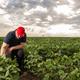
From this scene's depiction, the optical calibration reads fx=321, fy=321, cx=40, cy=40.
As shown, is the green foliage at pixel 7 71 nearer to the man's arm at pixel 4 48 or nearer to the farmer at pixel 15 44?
the man's arm at pixel 4 48

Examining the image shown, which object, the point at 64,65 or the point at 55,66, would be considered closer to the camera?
the point at 55,66

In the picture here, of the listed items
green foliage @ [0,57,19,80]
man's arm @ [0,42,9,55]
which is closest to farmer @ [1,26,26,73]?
man's arm @ [0,42,9,55]

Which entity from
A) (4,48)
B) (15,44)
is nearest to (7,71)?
(4,48)

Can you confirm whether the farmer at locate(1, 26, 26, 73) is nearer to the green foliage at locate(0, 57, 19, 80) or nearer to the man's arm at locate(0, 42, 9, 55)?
the man's arm at locate(0, 42, 9, 55)

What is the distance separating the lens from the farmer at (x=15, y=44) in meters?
9.88

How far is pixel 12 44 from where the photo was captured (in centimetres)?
1054

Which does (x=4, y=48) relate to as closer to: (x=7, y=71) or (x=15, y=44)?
(x=15, y=44)

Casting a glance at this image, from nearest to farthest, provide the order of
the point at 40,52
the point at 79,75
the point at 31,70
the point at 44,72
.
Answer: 1. the point at 79,75
2. the point at 44,72
3. the point at 31,70
4. the point at 40,52

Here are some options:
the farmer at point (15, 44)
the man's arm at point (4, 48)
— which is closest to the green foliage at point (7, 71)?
the man's arm at point (4, 48)

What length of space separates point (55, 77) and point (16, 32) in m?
1.83

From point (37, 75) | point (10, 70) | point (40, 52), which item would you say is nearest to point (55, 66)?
point (37, 75)

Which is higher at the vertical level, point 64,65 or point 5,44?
point 5,44

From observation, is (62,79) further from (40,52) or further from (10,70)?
(40,52)

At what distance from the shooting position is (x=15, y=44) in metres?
10.6
